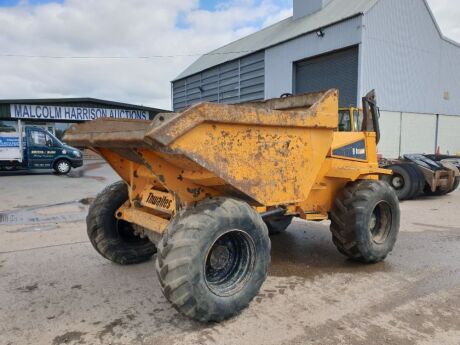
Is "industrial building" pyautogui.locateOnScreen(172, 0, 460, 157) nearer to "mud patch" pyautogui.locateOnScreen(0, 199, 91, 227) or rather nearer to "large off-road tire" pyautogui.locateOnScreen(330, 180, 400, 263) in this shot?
"mud patch" pyautogui.locateOnScreen(0, 199, 91, 227)

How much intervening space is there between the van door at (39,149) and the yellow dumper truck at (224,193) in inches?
568

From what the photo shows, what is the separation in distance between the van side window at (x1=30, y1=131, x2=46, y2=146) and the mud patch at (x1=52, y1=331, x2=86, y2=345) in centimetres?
1607

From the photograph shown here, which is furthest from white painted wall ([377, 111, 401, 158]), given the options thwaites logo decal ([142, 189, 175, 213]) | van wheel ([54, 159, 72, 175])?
thwaites logo decal ([142, 189, 175, 213])

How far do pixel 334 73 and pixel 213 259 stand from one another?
1713 cm

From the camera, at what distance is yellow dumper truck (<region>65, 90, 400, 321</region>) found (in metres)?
2.93

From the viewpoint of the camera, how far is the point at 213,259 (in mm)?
3445

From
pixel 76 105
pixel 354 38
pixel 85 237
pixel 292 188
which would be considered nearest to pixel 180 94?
pixel 76 105

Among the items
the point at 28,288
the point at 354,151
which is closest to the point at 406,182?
the point at 354,151

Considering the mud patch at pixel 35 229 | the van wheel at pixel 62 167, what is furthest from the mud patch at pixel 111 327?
the van wheel at pixel 62 167

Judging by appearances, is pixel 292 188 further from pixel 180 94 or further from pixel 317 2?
pixel 180 94

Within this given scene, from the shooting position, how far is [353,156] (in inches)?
193

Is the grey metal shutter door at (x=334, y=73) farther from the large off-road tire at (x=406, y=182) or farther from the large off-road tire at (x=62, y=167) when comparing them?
the large off-road tire at (x=62, y=167)

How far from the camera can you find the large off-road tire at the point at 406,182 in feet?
32.7

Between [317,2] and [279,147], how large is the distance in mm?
21334
